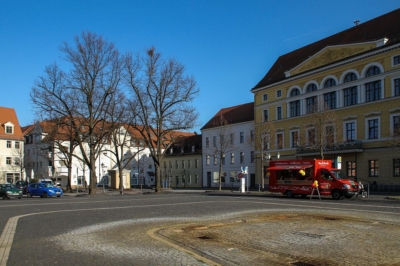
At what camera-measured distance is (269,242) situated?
11430mm

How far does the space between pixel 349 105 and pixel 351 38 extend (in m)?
10.1

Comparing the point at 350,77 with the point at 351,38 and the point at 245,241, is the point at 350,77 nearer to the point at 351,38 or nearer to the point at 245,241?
the point at 351,38

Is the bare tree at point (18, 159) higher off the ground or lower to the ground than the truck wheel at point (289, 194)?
higher

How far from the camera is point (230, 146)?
71.4 metres

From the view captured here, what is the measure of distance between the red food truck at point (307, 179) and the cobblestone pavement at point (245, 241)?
14408 mm

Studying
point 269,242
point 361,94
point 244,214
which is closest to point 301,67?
point 361,94

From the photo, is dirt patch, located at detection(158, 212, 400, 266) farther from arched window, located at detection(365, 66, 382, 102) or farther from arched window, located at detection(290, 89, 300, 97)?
arched window, located at detection(290, 89, 300, 97)

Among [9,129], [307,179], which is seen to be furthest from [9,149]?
[307,179]

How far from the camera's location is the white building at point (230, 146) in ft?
227

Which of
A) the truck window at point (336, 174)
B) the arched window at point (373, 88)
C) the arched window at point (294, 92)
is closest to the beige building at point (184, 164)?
the arched window at point (294, 92)

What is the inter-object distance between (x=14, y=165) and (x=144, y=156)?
1077 inches

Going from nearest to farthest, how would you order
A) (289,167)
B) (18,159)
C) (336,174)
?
1. (336,174)
2. (289,167)
3. (18,159)

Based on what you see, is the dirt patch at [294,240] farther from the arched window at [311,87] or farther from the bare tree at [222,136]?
the bare tree at [222,136]

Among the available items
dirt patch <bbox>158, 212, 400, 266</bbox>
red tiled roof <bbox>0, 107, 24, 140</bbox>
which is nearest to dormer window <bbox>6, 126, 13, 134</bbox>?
red tiled roof <bbox>0, 107, 24, 140</bbox>
